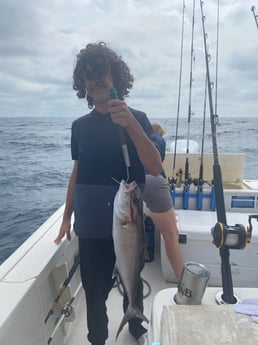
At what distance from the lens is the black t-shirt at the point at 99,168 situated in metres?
1.46

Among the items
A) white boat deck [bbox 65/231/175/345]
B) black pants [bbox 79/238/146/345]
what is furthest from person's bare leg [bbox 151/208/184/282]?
black pants [bbox 79/238/146/345]

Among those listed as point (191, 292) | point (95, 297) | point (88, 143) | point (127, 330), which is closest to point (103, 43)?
point (88, 143)

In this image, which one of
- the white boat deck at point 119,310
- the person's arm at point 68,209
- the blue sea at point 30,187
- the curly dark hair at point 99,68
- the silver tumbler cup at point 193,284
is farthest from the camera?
the blue sea at point 30,187

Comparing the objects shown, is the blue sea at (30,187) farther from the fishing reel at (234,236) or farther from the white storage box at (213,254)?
the fishing reel at (234,236)

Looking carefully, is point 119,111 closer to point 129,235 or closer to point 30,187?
point 129,235

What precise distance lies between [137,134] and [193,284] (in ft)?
2.18

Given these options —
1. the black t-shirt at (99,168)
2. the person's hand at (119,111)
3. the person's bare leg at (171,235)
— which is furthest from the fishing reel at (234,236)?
the person's bare leg at (171,235)

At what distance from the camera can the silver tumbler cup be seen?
1.12 meters

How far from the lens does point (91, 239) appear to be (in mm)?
1548

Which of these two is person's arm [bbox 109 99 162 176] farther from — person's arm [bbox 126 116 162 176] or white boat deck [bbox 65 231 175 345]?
white boat deck [bbox 65 231 175 345]

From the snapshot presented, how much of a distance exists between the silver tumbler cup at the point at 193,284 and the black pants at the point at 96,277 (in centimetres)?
53

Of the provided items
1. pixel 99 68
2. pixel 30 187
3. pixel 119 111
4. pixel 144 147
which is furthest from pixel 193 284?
pixel 30 187

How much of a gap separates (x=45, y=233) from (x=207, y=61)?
5.48 ft

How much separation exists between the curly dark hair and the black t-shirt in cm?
17
